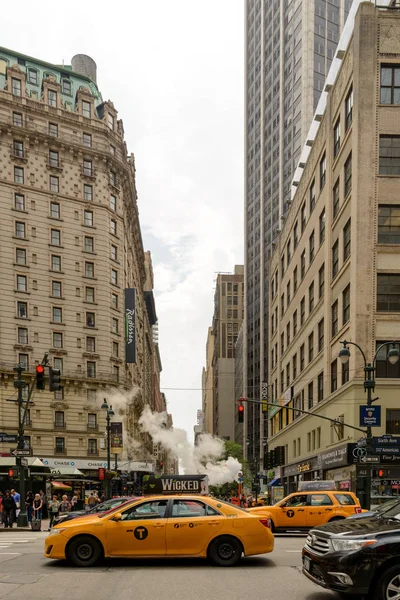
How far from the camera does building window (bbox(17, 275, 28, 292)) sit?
60125 mm

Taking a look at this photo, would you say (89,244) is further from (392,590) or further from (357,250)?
(392,590)

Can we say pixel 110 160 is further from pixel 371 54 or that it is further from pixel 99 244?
pixel 371 54

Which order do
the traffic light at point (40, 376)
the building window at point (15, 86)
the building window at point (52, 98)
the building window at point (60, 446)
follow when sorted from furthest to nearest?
the building window at point (52, 98) < the building window at point (15, 86) < the building window at point (60, 446) < the traffic light at point (40, 376)

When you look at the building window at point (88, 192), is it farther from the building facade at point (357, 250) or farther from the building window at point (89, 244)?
the building facade at point (357, 250)

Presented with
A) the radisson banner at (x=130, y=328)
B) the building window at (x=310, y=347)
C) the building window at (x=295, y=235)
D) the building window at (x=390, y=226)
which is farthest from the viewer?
the radisson banner at (x=130, y=328)

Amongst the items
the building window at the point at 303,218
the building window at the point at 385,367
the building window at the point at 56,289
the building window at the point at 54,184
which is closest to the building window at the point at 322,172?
the building window at the point at 303,218

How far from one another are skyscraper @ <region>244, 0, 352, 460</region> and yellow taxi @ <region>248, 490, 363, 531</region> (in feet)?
260

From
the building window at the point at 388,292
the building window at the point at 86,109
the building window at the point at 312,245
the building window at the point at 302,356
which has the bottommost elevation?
the building window at the point at 302,356

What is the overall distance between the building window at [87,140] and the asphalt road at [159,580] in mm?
57592

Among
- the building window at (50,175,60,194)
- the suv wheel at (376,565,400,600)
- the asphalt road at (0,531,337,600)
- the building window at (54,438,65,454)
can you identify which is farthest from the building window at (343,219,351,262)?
the building window at (50,175,60,194)

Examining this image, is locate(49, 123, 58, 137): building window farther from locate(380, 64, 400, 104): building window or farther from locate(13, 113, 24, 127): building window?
locate(380, 64, 400, 104): building window

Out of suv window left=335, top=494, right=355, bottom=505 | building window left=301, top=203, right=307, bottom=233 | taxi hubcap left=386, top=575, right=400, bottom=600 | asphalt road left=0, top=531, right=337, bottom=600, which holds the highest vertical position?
building window left=301, top=203, right=307, bottom=233

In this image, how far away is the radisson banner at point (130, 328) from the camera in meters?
69.7

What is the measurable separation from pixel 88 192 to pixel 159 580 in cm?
5921
